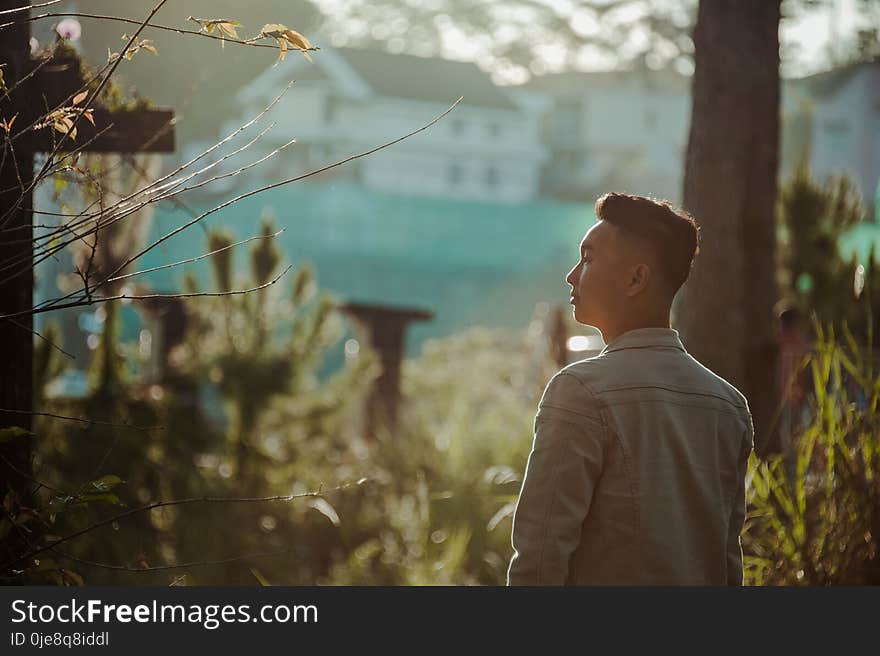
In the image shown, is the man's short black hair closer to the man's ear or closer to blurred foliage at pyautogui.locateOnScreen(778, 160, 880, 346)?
the man's ear

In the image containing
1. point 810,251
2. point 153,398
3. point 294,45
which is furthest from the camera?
point 810,251

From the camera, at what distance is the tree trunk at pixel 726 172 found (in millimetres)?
5887

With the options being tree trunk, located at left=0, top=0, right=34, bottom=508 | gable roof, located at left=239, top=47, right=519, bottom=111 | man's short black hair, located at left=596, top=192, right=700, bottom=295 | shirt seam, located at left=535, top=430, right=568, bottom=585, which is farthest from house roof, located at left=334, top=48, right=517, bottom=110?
shirt seam, located at left=535, top=430, right=568, bottom=585

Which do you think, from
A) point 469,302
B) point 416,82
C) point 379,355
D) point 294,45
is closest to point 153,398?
point 379,355

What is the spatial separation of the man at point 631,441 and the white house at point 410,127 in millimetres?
28644

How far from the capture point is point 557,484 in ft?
7.42

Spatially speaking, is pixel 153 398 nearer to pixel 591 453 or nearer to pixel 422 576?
pixel 422 576

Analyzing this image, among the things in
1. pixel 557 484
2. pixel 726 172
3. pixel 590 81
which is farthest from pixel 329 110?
pixel 557 484

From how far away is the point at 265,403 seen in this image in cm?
938

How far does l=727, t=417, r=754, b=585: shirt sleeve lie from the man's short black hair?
374 millimetres

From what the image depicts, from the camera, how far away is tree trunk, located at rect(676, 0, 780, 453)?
19.3 feet

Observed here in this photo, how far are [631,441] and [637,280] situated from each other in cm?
31

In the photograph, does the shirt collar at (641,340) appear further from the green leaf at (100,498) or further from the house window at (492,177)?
the house window at (492,177)

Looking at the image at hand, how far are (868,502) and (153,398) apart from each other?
576 centimetres
